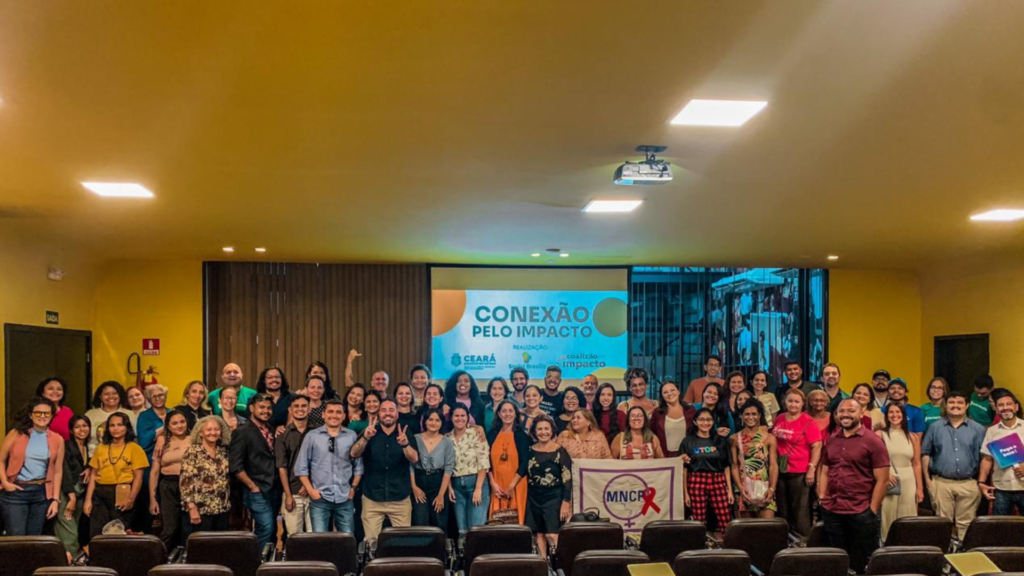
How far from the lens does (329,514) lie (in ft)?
18.7

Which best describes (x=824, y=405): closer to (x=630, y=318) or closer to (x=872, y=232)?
(x=872, y=232)

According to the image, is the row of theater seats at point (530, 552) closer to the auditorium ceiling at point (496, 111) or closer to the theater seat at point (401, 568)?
the theater seat at point (401, 568)

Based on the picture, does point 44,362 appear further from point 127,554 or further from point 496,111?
point 496,111

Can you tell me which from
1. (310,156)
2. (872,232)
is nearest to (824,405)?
(872,232)

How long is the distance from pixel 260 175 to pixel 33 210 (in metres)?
2.61

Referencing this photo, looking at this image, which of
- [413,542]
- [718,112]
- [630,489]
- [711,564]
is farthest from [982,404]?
[413,542]

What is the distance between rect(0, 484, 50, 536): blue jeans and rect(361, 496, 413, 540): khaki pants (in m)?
2.45

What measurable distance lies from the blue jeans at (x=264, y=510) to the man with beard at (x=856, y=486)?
4.04m

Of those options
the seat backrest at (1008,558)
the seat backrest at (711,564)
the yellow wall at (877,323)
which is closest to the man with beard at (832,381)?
the seat backrest at (1008,558)

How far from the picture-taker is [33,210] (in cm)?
641

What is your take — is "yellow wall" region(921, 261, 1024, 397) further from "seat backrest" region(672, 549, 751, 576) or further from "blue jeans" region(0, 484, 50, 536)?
"blue jeans" region(0, 484, 50, 536)

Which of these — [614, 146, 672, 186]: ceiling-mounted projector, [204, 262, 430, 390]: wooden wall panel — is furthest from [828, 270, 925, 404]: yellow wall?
[614, 146, 672, 186]: ceiling-mounted projector

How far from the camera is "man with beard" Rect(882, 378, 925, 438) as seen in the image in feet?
23.1

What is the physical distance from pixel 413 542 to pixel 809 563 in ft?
7.13
